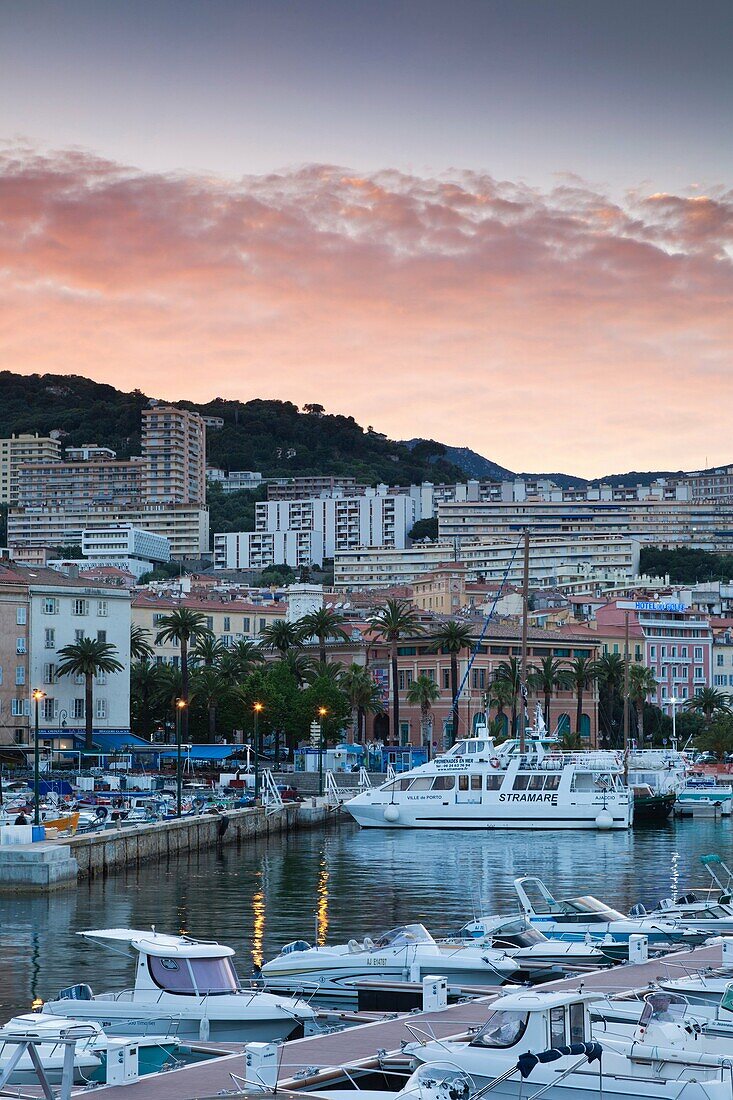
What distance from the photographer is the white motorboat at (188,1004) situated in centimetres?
2533

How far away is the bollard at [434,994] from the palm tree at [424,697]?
93007 millimetres

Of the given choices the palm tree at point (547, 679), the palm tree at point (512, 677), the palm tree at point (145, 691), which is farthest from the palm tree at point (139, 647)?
the palm tree at point (547, 679)

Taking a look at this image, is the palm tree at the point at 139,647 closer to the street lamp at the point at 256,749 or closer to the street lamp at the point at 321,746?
the street lamp at the point at 256,749

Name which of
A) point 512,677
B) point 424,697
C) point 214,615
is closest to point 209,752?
point 424,697

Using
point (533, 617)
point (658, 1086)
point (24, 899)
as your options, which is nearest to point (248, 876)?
point (24, 899)

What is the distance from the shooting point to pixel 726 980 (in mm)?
25641

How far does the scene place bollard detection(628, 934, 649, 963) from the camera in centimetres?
3025

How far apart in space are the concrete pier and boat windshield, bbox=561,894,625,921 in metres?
19.7

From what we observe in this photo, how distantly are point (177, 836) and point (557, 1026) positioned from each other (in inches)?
1777

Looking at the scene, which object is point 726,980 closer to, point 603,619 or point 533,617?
point 603,619

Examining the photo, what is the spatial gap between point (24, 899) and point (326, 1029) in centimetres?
2580

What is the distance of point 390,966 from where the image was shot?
2986 cm

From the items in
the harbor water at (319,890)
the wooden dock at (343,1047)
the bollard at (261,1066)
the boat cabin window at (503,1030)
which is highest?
the boat cabin window at (503,1030)

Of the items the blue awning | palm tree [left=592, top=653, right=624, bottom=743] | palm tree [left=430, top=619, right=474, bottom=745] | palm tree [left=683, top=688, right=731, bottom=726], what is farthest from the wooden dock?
palm tree [left=683, top=688, right=731, bottom=726]
